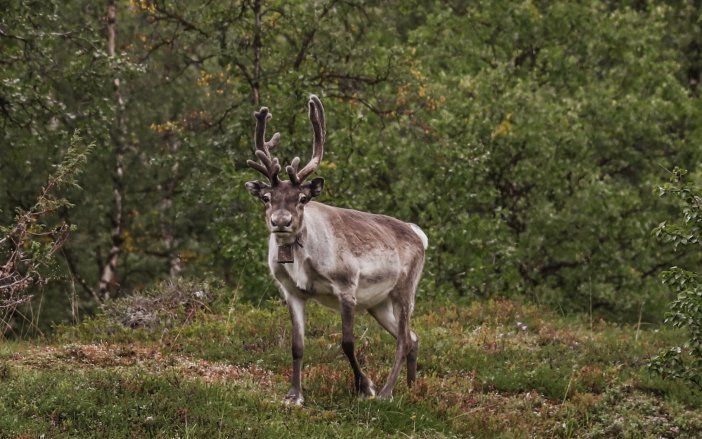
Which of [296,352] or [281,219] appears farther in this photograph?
[296,352]

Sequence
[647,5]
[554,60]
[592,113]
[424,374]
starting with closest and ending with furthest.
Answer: [424,374]
[592,113]
[554,60]
[647,5]

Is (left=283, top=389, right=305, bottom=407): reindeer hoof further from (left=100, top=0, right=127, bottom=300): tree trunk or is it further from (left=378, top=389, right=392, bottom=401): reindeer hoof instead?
(left=100, top=0, right=127, bottom=300): tree trunk

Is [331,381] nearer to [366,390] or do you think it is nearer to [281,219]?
[366,390]

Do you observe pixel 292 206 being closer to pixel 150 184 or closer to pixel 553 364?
pixel 553 364

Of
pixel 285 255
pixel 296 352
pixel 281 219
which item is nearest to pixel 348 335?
pixel 296 352

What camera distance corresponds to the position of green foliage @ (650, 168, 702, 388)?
32.9 feet

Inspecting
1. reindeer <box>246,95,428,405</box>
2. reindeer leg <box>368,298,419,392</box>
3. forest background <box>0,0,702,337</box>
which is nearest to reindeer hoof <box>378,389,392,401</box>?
reindeer <box>246,95,428,405</box>

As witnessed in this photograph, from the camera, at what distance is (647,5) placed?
3178cm

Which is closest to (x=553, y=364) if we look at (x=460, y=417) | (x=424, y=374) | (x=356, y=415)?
(x=424, y=374)

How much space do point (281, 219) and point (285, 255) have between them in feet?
1.80

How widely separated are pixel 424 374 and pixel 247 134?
920cm

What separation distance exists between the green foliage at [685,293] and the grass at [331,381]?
80 cm

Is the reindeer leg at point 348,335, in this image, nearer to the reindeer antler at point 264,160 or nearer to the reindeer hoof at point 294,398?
the reindeer hoof at point 294,398

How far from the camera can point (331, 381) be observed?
1073cm
